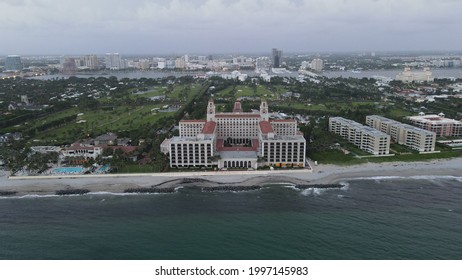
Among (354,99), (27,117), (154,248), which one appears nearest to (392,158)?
(154,248)

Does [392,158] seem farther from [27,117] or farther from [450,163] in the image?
[27,117]

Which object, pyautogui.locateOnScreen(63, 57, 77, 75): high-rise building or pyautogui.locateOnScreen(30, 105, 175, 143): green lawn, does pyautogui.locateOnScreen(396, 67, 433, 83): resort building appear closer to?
pyautogui.locateOnScreen(30, 105, 175, 143): green lawn

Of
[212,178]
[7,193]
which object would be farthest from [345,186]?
[7,193]

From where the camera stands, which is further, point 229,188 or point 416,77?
point 416,77

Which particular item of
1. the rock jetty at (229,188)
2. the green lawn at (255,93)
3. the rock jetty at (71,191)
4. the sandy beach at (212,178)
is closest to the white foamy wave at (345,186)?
the sandy beach at (212,178)

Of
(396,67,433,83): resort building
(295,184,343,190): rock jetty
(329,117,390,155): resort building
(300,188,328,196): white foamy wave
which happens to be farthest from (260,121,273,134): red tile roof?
(396,67,433,83): resort building

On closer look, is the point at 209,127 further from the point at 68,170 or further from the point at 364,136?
the point at 364,136
